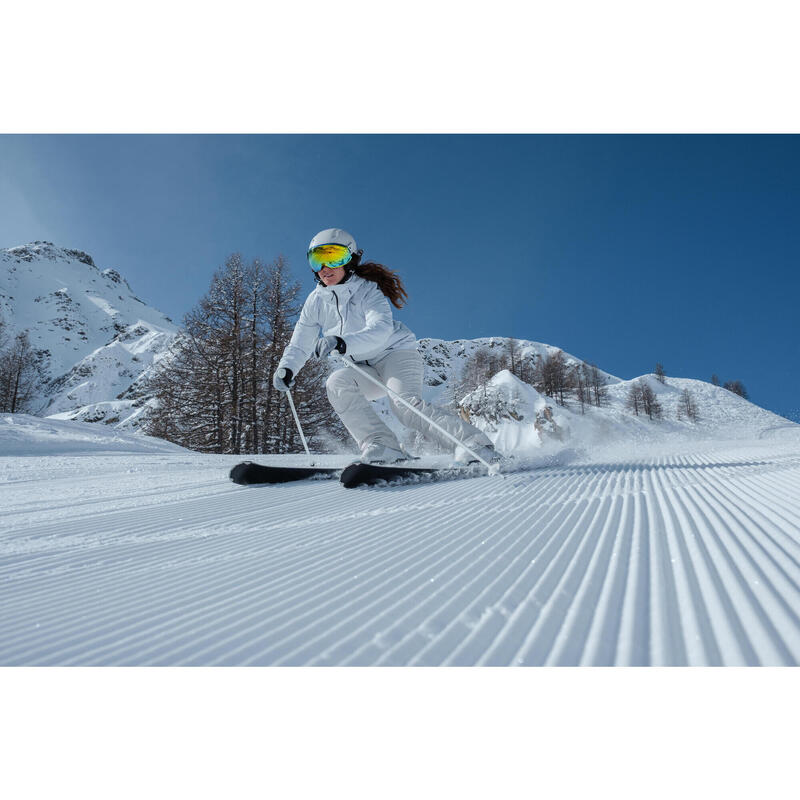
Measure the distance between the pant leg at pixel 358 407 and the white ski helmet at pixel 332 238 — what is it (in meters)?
1.03

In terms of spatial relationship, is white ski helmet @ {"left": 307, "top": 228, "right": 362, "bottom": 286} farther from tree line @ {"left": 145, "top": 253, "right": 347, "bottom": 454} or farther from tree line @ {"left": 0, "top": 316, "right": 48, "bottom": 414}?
tree line @ {"left": 0, "top": 316, "right": 48, "bottom": 414}

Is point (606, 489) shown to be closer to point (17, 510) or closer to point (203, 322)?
point (17, 510)

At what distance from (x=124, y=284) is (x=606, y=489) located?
11386 centimetres

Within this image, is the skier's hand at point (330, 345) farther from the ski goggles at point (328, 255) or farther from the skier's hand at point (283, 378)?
the ski goggles at point (328, 255)

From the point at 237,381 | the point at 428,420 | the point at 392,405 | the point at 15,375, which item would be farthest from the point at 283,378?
the point at 15,375

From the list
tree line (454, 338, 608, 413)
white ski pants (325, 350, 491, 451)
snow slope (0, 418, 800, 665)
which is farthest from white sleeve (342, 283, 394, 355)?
tree line (454, 338, 608, 413)

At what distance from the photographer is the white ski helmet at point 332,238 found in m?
3.27

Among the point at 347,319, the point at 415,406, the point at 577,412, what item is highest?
the point at 577,412

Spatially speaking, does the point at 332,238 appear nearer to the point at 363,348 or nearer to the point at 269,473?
the point at 363,348

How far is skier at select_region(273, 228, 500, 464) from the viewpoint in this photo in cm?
305

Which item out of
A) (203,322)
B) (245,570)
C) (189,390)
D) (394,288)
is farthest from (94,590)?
(203,322)

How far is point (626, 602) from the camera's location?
0.70 meters

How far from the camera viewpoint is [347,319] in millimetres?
3408

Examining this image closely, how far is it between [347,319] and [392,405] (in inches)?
32.3
